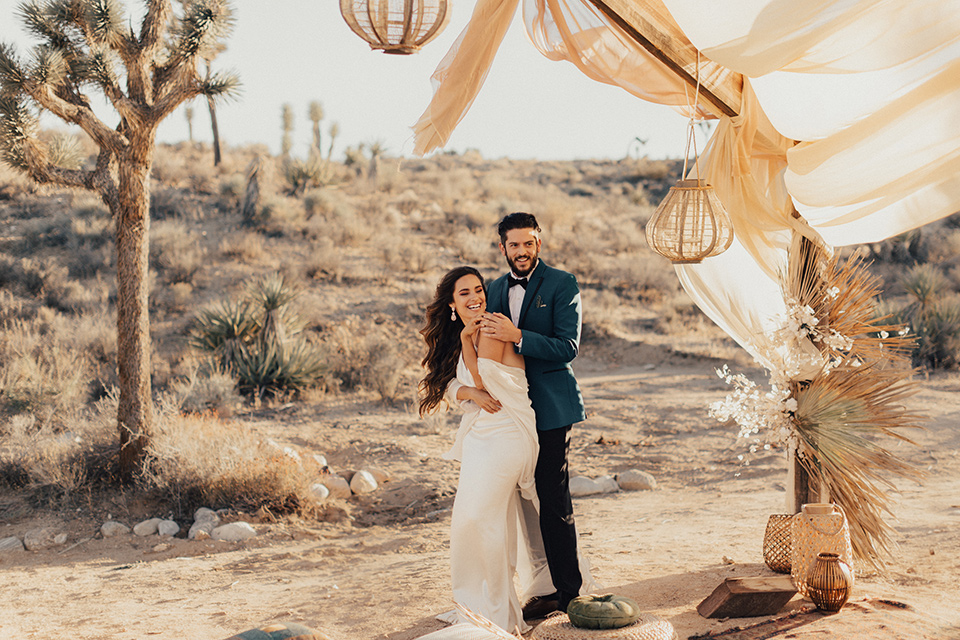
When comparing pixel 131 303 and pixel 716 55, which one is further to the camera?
pixel 131 303

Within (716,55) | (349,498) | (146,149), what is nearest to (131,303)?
(146,149)

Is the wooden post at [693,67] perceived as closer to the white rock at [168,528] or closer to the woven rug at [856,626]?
the woven rug at [856,626]

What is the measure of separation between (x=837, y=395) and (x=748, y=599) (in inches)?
48.4

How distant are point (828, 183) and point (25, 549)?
6.48 meters

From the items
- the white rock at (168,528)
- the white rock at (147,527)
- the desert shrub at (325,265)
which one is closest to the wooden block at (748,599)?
the white rock at (168,528)

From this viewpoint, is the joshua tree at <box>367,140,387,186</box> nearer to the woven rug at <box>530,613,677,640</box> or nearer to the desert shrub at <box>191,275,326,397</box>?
the desert shrub at <box>191,275,326,397</box>

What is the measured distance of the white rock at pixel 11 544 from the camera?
5.99 meters

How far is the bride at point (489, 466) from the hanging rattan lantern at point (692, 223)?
3.48ft

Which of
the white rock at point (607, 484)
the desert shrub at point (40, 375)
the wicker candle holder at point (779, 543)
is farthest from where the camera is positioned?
the desert shrub at point (40, 375)

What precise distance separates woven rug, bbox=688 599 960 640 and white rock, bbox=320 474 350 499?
420cm

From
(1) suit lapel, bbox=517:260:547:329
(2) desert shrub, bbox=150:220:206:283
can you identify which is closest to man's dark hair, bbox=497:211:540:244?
(1) suit lapel, bbox=517:260:547:329

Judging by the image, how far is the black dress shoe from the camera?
13.5 ft

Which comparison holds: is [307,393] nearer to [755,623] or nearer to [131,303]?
[131,303]

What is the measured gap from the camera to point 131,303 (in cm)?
674
